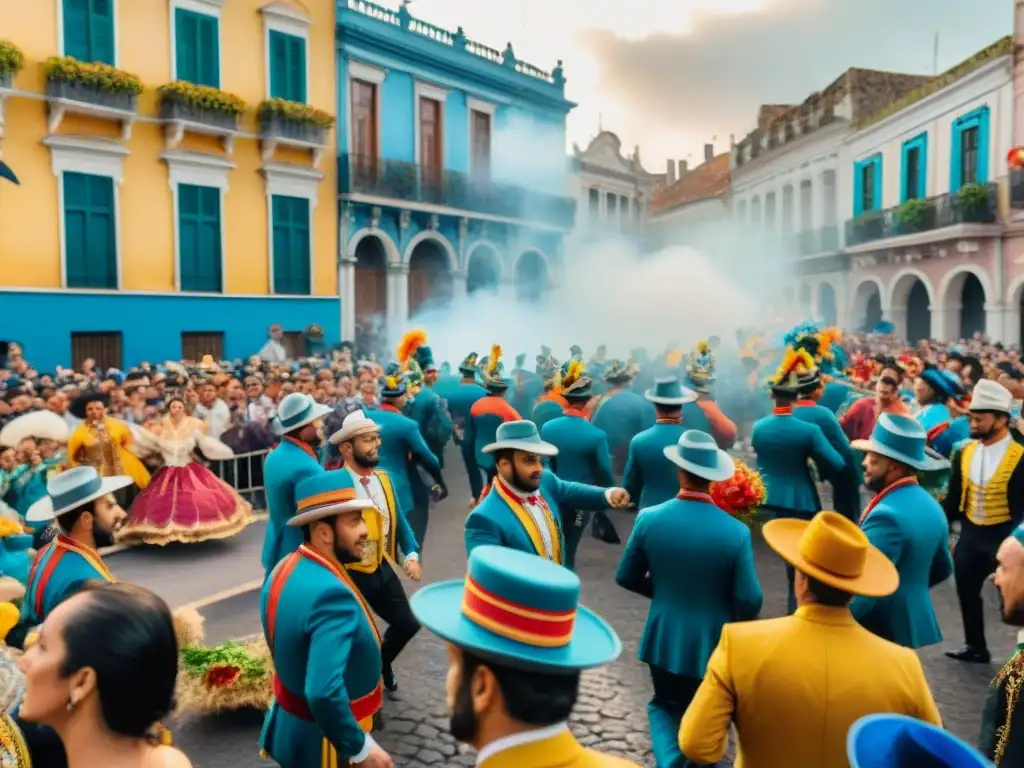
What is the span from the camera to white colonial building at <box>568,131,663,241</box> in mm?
37094

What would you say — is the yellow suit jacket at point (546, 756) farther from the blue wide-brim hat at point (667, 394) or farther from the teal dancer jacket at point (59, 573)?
the blue wide-brim hat at point (667, 394)

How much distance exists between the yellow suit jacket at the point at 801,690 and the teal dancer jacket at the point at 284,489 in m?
3.00

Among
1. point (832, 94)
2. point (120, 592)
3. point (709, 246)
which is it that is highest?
point (832, 94)

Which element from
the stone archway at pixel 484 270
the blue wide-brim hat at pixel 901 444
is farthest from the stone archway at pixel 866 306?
the blue wide-brim hat at pixel 901 444

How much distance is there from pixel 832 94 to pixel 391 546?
1232 inches

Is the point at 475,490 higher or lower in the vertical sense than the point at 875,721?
lower

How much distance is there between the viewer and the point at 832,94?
31.9m

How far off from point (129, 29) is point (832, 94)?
970 inches

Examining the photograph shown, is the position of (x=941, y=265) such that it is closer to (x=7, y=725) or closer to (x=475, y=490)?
(x=475, y=490)

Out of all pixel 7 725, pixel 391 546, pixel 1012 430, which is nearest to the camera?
pixel 7 725

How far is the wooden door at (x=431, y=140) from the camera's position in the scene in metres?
23.1

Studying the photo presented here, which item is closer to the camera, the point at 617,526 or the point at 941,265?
the point at 617,526

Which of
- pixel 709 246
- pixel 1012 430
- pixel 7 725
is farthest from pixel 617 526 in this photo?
pixel 709 246

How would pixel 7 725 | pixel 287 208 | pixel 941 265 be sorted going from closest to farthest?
pixel 7 725, pixel 287 208, pixel 941 265
